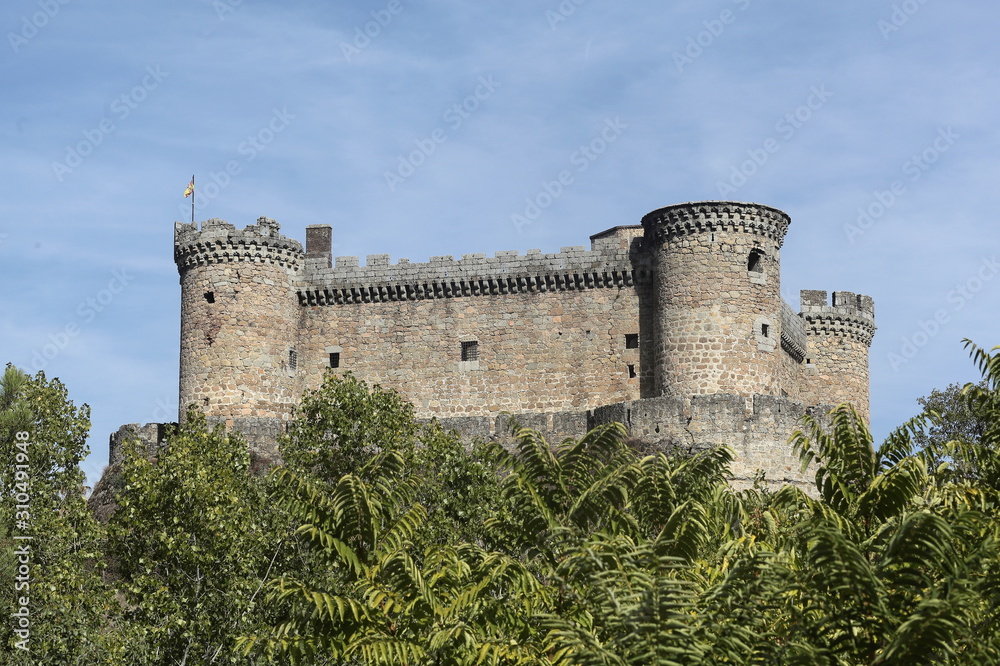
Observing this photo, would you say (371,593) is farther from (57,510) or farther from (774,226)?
(774,226)

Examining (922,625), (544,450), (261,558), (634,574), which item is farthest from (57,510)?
(922,625)

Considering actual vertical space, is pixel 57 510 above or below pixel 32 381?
below

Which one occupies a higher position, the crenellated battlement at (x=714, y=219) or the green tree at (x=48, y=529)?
the crenellated battlement at (x=714, y=219)

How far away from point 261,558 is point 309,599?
6.51m

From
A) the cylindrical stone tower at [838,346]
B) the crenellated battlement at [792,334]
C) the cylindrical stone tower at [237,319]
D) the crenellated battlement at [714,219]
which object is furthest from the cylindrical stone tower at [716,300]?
the cylindrical stone tower at [237,319]

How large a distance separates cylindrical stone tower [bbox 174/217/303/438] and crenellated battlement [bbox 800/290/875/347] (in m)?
17.8

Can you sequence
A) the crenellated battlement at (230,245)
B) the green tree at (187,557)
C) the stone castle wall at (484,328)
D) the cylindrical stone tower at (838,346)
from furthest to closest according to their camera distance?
1. the cylindrical stone tower at (838,346)
2. the crenellated battlement at (230,245)
3. the stone castle wall at (484,328)
4. the green tree at (187,557)

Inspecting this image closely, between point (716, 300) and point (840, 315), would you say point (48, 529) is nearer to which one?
point (716, 300)

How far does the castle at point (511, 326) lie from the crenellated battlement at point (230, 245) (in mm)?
53

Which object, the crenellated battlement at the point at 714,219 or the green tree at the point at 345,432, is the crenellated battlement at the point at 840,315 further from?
the green tree at the point at 345,432

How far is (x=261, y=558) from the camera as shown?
2230cm

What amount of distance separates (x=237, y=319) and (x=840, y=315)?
20.8 meters

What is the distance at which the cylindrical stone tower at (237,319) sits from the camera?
45.7m

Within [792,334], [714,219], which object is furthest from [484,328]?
[792,334]
